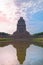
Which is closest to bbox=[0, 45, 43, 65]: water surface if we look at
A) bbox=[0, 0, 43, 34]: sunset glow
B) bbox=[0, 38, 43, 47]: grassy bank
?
bbox=[0, 38, 43, 47]: grassy bank

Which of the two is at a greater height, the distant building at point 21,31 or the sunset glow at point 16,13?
the sunset glow at point 16,13

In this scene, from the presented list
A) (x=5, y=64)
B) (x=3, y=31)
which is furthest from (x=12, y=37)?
(x=5, y=64)

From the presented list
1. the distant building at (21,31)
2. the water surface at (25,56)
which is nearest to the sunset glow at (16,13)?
the distant building at (21,31)

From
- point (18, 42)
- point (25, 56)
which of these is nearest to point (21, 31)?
point (18, 42)

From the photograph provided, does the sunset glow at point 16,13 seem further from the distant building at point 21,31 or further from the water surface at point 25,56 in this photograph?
the water surface at point 25,56

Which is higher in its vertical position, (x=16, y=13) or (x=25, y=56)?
(x=16, y=13)

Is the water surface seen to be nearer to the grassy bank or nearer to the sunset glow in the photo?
the grassy bank

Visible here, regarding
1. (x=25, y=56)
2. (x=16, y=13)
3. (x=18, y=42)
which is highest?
(x=16, y=13)

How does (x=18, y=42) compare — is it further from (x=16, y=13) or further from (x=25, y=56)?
(x=16, y=13)

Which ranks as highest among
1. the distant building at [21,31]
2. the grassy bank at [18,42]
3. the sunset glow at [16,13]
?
the sunset glow at [16,13]
